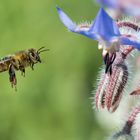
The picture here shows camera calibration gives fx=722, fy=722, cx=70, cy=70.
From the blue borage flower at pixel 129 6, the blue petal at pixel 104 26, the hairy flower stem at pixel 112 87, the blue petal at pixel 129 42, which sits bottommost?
the hairy flower stem at pixel 112 87

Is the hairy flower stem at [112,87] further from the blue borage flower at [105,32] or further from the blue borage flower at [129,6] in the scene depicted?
the blue borage flower at [129,6]

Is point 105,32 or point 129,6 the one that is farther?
point 129,6

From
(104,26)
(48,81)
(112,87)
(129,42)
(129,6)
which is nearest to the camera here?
(104,26)

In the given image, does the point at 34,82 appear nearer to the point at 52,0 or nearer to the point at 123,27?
the point at 52,0

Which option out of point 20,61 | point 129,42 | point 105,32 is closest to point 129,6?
point 20,61

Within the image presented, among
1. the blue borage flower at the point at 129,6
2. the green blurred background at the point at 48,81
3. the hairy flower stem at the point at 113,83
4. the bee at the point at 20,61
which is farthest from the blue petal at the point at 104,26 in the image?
the green blurred background at the point at 48,81

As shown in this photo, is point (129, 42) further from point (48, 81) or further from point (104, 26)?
point (48, 81)
